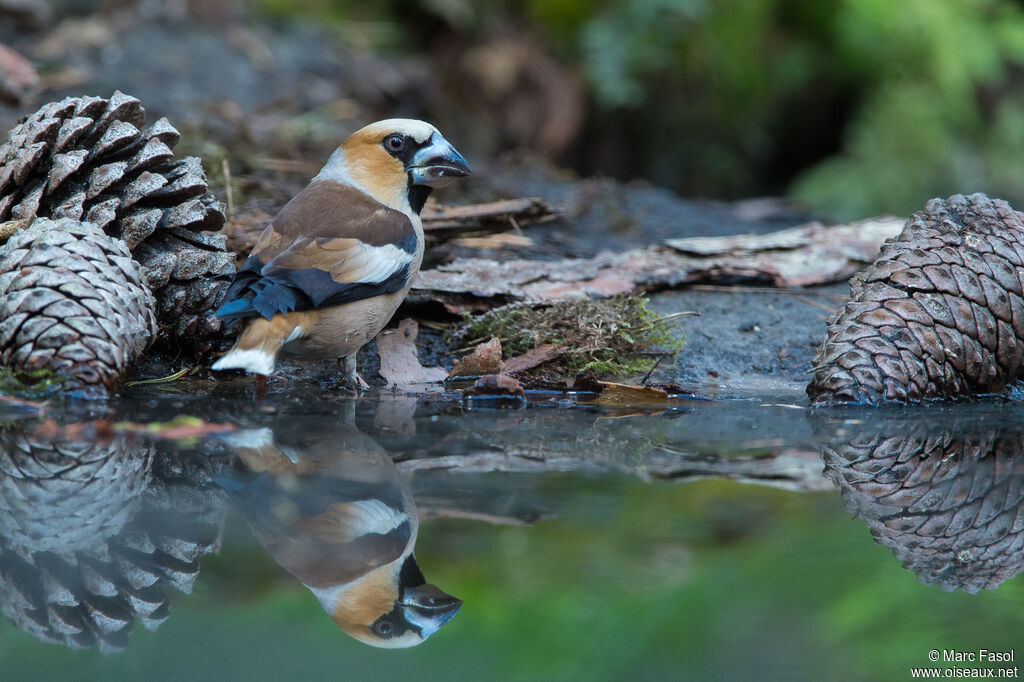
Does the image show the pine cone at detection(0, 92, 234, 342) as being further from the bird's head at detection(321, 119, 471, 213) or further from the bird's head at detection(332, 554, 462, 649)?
the bird's head at detection(332, 554, 462, 649)

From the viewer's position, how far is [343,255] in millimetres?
3881

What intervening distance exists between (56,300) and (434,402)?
1.43 m

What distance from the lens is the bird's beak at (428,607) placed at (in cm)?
191

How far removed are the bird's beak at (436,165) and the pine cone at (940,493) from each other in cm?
209

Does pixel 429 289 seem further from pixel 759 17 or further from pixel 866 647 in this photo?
pixel 759 17

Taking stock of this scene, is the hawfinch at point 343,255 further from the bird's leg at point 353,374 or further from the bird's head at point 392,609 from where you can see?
the bird's head at point 392,609

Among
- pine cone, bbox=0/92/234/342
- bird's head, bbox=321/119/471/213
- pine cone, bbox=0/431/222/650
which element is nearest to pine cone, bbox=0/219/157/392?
pine cone, bbox=0/92/234/342

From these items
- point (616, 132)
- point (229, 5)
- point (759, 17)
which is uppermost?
point (759, 17)

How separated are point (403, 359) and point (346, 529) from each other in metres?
2.26

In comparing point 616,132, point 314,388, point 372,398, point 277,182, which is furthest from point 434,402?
point 616,132

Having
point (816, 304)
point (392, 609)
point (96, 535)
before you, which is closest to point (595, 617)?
point (392, 609)

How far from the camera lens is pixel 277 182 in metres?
6.23

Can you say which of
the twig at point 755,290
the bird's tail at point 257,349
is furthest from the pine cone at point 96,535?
the twig at point 755,290

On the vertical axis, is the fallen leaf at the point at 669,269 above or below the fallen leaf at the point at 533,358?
above
